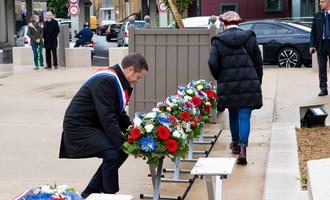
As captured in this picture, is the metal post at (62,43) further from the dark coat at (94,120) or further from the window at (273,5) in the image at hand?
the window at (273,5)

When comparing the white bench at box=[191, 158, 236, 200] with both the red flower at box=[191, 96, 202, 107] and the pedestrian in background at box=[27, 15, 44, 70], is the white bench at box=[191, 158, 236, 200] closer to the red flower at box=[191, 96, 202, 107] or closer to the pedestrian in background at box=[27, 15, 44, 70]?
the red flower at box=[191, 96, 202, 107]

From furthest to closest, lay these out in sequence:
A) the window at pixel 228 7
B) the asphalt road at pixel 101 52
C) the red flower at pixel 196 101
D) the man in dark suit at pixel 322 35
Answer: the window at pixel 228 7
the asphalt road at pixel 101 52
the man in dark suit at pixel 322 35
the red flower at pixel 196 101

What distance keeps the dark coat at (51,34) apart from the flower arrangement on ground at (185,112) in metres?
14.1

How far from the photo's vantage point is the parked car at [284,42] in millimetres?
19484

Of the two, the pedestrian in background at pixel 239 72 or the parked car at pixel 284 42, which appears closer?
the pedestrian in background at pixel 239 72

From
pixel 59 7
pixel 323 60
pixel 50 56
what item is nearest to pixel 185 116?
pixel 323 60

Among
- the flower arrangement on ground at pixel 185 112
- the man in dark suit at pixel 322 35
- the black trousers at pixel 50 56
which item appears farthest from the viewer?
the black trousers at pixel 50 56

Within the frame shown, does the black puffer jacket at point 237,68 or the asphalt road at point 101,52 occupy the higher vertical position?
the black puffer jacket at point 237,68

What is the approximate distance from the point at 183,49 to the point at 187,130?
4099 millimetres

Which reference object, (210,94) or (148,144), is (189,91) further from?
(148,144)

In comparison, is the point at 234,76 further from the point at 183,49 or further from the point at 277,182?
the point at 183,49

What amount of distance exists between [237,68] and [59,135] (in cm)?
336

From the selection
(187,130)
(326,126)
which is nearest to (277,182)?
(187,130)

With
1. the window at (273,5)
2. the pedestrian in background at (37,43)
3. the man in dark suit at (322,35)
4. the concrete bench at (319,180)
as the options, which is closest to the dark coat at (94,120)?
the concrete bench at (319,180)
